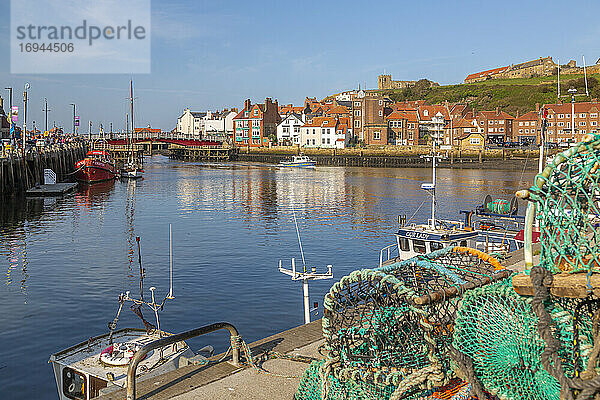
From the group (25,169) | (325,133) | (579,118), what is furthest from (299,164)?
(25,169)

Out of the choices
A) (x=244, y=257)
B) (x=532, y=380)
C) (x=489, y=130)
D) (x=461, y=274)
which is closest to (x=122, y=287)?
(x=244, y=257)

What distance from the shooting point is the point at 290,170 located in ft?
284

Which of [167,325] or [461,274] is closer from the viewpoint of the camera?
[461,274]

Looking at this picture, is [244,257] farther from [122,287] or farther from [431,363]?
[431,363]

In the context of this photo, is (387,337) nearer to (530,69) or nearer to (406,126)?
(406,126)

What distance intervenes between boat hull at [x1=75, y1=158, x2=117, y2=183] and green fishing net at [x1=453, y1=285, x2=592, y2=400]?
59.4 m

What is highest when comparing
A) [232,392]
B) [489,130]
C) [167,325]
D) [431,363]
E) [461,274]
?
[489,130]

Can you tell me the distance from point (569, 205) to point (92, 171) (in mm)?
60544

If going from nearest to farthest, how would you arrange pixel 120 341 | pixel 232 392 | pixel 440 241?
pixel 232 392 → pixel 120 341 → pixel 440 241

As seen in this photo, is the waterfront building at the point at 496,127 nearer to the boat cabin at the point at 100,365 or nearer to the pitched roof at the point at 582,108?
the pitched roof at the point at 582,108

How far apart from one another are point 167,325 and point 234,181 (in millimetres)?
49184

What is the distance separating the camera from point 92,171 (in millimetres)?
60281

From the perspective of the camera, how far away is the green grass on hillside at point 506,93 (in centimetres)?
12950

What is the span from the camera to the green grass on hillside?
425ft
